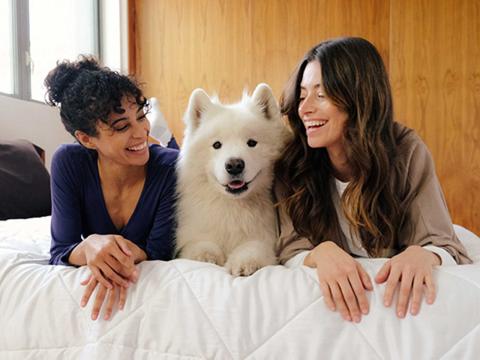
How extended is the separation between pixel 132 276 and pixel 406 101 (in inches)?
124

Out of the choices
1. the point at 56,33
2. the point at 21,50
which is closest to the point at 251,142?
the point at 21,50

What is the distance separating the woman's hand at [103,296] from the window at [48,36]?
2.63 meters

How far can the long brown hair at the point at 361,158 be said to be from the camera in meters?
1.38

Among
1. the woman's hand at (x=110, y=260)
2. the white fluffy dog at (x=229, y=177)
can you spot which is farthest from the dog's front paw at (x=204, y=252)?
the woman's hand at (x=110, y=260)

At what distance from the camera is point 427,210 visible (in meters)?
1.34

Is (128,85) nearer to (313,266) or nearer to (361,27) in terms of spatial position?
(313,266)

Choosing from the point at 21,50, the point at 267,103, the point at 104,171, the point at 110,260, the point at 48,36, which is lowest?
the point at 110,260

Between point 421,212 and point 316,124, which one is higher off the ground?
point 316,124

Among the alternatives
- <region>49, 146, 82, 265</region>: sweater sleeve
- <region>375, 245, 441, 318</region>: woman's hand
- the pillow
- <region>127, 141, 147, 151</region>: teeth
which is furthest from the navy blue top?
the pillow

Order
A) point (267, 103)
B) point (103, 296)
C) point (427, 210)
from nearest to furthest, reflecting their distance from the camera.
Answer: point (103, 296)
point (427, 210)
point (267, 103)

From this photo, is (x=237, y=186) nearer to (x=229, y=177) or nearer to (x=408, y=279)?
(x=229, y=177)

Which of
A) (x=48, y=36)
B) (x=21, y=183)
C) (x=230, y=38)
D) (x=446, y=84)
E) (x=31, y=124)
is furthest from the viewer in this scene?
(x=230, y=38)

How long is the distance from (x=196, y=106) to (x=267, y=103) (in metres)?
0.25

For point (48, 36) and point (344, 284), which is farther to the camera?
point (48, 36)
